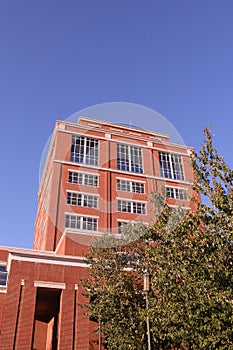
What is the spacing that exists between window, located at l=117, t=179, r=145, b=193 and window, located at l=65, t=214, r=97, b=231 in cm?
658

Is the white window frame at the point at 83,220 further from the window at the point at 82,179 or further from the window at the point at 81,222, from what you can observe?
the window at the point at 82,179

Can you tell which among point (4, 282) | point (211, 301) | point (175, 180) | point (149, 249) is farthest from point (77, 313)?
point (175, 180)

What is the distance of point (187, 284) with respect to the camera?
11414mm

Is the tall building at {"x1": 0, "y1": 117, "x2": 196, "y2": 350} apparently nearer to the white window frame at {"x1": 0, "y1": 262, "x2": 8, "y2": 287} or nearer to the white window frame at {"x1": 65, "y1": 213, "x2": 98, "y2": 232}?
the white window frame at {"x1": 0, "y1": 262, "x2": 8, "y2": 287}

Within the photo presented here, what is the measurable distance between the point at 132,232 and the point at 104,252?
2332mm

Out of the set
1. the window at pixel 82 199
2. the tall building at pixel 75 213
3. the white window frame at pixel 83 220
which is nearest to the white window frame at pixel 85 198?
the window at pixel 82 199

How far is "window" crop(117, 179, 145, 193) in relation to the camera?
41.4 m

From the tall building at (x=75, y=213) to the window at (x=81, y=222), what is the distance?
110mm

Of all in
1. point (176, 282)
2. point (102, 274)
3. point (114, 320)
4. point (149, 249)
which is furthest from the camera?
point (102, 274)

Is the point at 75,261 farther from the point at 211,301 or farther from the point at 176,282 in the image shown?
the point at 211,301

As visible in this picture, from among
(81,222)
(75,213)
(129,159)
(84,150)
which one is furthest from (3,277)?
(129,159)

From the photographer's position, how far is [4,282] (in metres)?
24.8

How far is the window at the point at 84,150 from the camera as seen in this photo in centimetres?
4144

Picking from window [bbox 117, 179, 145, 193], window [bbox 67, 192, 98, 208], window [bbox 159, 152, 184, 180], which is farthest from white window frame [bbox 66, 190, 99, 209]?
window [bbox 159, 152, 184, 180]
